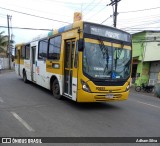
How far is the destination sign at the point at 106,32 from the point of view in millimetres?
9104

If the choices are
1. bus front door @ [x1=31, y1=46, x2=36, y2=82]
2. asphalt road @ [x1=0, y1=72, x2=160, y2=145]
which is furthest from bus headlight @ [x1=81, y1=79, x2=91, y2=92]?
bus front door @ [x1=31, y1=46, x2=36, y2=82]

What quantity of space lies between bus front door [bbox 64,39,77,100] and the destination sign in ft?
3.07

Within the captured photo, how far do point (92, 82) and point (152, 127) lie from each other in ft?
8.84

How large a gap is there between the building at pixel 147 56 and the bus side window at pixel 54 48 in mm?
16377

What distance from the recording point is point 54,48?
1147 centimetres

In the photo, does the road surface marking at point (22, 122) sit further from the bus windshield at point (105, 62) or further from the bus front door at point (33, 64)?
the bus front door at point (33, 64)

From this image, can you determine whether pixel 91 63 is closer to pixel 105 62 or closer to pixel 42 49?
pixel 105 62

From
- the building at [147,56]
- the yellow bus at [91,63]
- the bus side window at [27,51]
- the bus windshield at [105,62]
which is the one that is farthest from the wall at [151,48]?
the bus windshield at [105,62]

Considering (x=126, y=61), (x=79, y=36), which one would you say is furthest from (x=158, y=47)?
(x=79, y=36)

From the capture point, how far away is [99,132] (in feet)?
21.5

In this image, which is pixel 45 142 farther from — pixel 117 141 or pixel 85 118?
pixel 85 118

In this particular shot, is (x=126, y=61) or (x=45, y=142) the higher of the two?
(x=126, y=61)

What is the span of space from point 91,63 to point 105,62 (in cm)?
63

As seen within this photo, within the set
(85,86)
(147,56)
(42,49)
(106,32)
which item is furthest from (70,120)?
(147,56)
